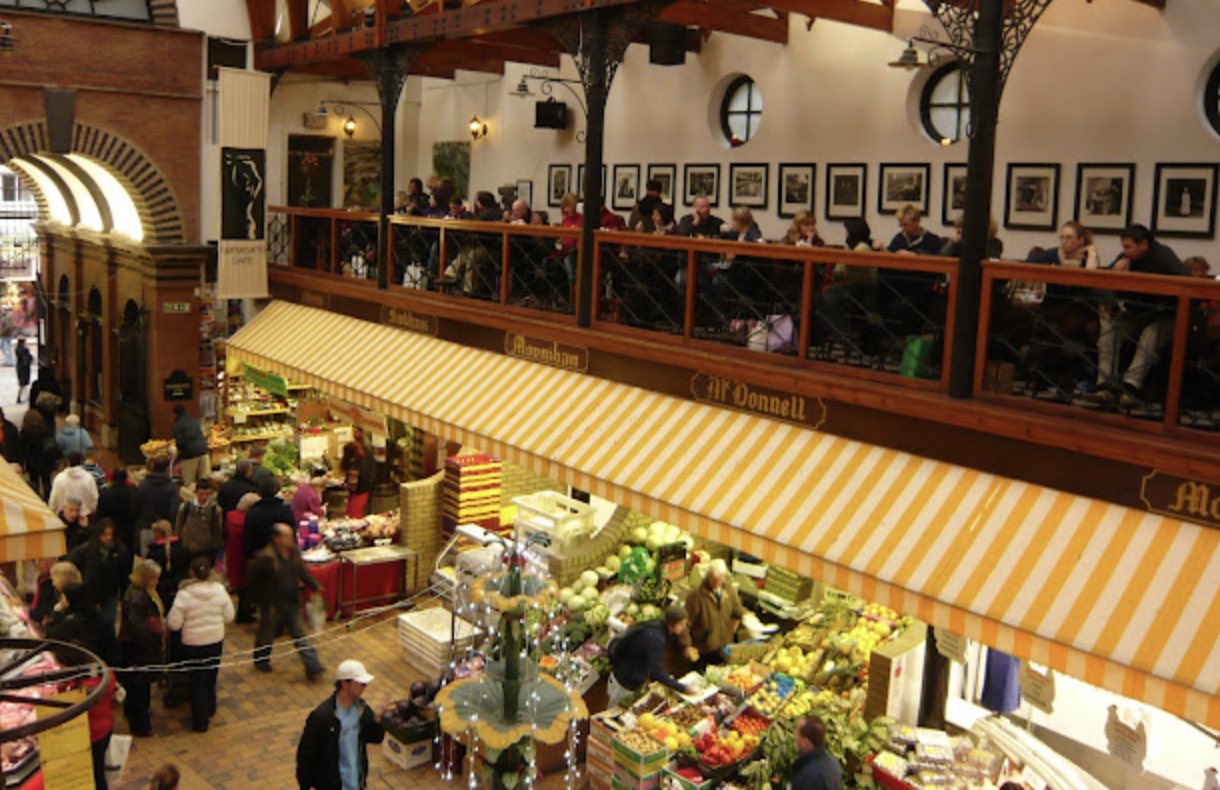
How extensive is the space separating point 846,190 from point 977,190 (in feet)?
18.1

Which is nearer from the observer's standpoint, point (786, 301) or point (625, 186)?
point (786, 301)

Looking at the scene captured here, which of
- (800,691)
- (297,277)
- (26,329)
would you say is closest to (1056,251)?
(800,691)

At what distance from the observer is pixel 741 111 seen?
Answer: 49.1ft

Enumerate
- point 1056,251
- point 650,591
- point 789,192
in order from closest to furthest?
point 1056,251 < point 650,591 < point 789,192

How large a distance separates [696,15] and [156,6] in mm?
9114

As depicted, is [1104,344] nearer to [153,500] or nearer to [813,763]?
[813,763]

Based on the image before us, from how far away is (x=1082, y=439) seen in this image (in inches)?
282

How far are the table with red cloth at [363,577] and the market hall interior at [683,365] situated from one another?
0.04 metres

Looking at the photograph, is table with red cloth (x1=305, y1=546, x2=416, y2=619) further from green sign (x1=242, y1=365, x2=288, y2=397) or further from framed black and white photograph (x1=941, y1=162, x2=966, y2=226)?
framed black and white photograph (x1=941, y1=162, x2=966, y2=226)

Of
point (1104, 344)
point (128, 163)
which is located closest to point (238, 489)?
point (128, 163)

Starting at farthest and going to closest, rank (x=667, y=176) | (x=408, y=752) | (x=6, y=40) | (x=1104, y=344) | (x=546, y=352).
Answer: (x=667, y=176) < (x=6, y=40) < (x=546, y=352) < (x=408, y=752) < (x=1104, y=344)

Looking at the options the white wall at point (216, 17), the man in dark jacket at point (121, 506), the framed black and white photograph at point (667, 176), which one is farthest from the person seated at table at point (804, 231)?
the white wall at point (216, 17)

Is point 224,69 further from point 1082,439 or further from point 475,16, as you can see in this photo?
point 1082,439

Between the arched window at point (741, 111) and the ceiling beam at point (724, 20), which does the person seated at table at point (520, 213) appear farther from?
the arched window at point (741, 111)
